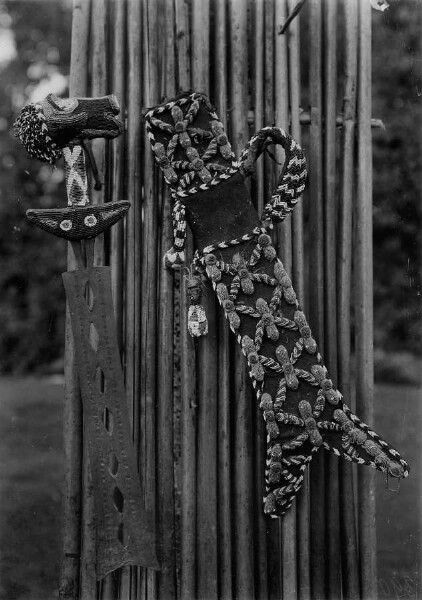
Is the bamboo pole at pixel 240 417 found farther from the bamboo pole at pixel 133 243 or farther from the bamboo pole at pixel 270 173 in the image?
the bamboo pole at pixel 133 243

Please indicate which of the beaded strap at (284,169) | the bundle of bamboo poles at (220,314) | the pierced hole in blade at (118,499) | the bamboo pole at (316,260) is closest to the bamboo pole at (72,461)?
the bundle of bamboo poles at (220,314)

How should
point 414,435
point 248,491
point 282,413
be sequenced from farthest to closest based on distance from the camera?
point 414,435, point 248,491, point 282,413

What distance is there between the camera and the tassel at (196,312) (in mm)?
1753

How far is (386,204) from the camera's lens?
9.92 ft

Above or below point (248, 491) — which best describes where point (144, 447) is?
above

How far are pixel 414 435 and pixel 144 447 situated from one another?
131 cm

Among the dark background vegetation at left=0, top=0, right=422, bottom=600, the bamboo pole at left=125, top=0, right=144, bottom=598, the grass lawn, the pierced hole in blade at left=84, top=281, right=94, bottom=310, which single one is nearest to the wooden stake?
the bamboo pole at left=125, top=0, right=144, bottom=598

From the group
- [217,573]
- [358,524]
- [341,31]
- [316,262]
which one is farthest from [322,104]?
[217,573]

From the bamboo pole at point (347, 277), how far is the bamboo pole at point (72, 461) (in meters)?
0.77

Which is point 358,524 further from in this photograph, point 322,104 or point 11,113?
point 11,113

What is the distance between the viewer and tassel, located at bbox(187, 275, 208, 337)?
5.75 feet

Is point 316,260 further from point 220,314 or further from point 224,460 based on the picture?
point 224,460

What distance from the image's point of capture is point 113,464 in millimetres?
1851

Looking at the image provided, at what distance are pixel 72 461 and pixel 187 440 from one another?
34 cm
